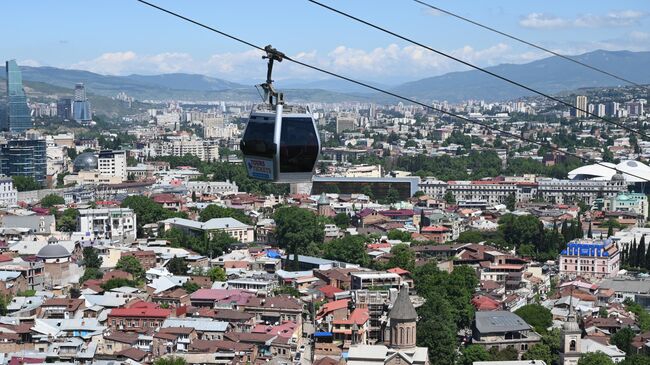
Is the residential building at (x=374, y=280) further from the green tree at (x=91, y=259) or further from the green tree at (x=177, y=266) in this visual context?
the green tree at (x=91, y=259)

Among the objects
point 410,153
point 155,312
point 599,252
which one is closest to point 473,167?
point 410,153

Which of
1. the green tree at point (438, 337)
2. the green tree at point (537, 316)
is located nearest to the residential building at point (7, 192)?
the green tree at point (537, 316)

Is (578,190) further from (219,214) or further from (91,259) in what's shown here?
(91,259)

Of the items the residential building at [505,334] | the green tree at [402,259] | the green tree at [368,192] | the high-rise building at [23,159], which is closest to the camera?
the residential building at [505,334]

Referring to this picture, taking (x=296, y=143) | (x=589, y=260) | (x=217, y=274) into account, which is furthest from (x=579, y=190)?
(x=296, y=143)

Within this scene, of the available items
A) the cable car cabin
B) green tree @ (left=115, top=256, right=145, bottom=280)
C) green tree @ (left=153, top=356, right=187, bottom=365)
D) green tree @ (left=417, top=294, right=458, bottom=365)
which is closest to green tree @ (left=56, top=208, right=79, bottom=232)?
green tree @ (left=115, top=256, right=145, bottom=280)

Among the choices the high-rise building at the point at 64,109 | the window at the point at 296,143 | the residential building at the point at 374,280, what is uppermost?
the window at the point at 296,143

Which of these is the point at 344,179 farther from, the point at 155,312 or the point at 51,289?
the point at 155,312
